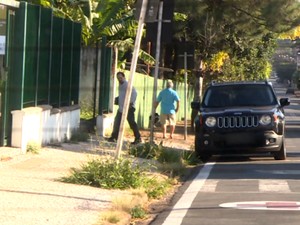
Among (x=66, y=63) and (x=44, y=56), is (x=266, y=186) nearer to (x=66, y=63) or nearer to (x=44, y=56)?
(x=44, y=56)

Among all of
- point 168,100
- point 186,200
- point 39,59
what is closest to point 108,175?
point 186,200

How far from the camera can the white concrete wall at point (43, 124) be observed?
1298 cm

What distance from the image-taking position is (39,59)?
1429cm

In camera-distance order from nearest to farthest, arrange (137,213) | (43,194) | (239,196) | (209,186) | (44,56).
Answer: (137,213) → (43,194) → (239,196) → (209,186) → (44,56)

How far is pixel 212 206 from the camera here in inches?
396

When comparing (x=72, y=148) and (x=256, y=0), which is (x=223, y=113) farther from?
(x=256, y=0)

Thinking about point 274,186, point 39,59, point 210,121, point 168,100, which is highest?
point 39,59

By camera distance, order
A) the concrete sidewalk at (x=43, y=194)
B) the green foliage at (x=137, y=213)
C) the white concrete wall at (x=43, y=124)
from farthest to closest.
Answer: the white concrete wall at (x=43, y=124) → the green foliage at (x=137, y=213) → the concrete sidewalk at (x=43, y=194)

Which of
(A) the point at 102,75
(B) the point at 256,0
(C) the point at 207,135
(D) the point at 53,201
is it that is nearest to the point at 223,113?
(C) the point at 207,135

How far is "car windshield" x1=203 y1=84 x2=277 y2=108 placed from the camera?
17125 millimetres

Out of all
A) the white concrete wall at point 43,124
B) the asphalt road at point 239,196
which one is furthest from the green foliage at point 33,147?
the asphalt road at point 239,196

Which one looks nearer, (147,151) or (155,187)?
(155,187)

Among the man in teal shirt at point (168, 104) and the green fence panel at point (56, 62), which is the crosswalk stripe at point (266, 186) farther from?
the man in teal shirt at point (168, 104)

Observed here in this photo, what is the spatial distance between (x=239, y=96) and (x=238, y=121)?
1.22 meters
